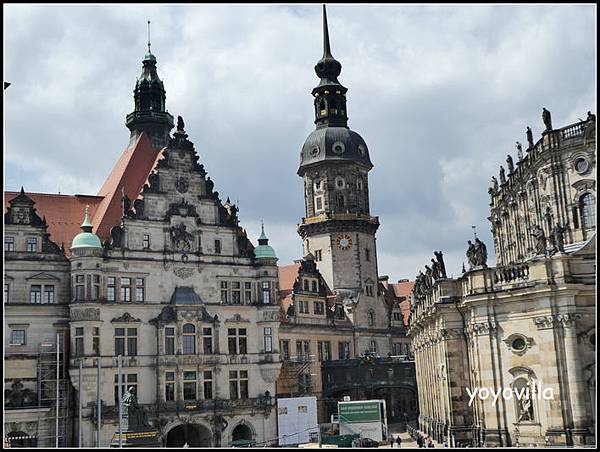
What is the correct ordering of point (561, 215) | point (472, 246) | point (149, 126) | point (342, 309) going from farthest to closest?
point (342, 309), point (149, 126), point (561, 215), point (472, 246)

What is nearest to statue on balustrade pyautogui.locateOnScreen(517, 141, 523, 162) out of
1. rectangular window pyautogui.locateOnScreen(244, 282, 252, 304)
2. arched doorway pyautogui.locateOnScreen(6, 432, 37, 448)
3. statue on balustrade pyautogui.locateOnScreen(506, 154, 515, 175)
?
statue on balustrade pyautogui.locateOnScreen(506, 154, 515, 175)

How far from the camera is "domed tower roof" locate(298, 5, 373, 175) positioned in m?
84.8

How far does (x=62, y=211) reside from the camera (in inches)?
2410

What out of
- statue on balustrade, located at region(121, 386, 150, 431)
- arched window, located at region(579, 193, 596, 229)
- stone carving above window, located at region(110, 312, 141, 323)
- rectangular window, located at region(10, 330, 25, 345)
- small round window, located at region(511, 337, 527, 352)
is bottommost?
statue on balustrade, located at region(121, 386, 150, 431)

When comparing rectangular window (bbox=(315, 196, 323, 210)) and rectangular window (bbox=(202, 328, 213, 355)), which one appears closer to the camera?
rectangular window (bbox=(202, 328, 213, 355))

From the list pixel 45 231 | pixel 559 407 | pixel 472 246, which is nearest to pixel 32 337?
pixel 45 231

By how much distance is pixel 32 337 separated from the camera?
5491 centimetres

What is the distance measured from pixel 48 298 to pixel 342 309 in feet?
108

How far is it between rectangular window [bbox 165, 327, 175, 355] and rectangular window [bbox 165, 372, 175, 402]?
1.54 meters

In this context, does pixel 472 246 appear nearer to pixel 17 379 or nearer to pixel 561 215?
pixel 561 215

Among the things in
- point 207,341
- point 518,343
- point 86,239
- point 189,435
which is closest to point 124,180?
point 86,239

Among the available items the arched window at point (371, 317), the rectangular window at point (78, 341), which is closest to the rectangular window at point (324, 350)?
the arched window at point (371, 317)

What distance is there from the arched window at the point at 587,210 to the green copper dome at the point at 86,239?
32.1 meters

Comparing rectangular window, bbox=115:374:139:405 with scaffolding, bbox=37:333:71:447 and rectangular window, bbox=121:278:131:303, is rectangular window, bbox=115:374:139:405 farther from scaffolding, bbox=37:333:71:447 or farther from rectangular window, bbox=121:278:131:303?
rectangular window, bbox=121:278:131:303
